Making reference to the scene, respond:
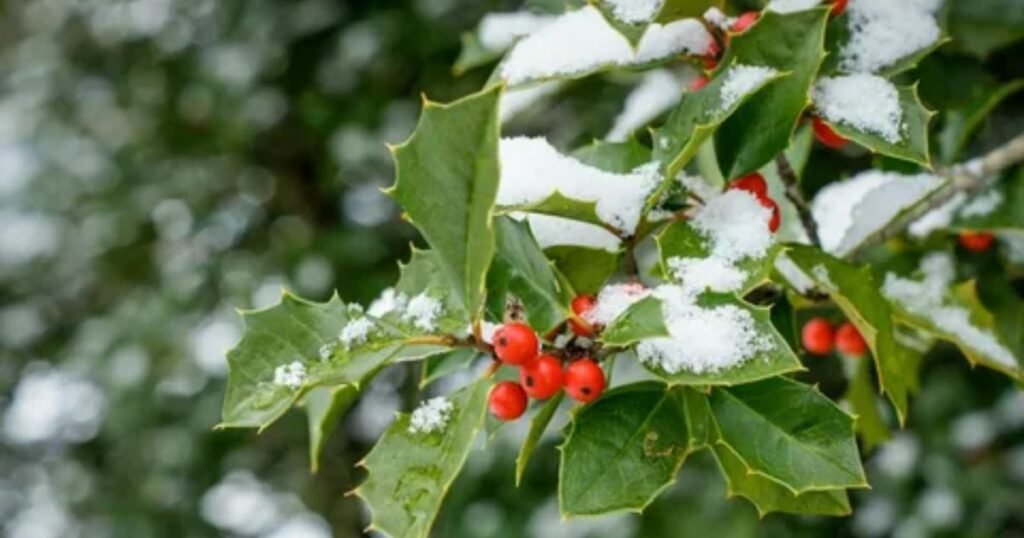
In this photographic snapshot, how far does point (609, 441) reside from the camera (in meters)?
0.93

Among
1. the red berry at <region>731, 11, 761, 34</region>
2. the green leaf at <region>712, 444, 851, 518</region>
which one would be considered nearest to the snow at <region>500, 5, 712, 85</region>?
the red berry at <region>731, 11, 761, 34</region>

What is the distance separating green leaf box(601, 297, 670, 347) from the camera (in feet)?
2.76

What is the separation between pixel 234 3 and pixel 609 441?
2.06m

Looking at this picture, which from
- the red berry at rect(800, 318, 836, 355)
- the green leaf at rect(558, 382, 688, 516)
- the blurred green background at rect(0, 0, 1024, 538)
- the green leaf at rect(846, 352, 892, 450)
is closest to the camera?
the green leaf at rect(558, 382, 688, 516)

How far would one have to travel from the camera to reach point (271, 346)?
95 centimetres

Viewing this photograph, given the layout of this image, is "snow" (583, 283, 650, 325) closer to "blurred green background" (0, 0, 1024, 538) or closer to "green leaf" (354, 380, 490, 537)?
"green leaf" (354, 380, 490, 537)

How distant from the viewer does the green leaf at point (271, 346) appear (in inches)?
36.8

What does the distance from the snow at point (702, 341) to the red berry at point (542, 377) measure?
6cm

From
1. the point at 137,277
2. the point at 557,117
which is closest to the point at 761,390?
the point at 557,117

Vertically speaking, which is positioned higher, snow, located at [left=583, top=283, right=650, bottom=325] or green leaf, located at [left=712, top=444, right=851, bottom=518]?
snow, located at [left=583, top=283, right=650, bottom=325]

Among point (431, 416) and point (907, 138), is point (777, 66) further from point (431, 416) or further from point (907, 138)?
point (431, 416)

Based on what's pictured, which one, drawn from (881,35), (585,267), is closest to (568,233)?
(585,267)

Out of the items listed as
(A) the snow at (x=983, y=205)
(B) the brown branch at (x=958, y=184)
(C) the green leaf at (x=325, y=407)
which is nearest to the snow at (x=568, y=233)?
(C) the green leaf at (x=325, y=407)

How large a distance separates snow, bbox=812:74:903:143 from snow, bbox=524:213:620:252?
0.21m
